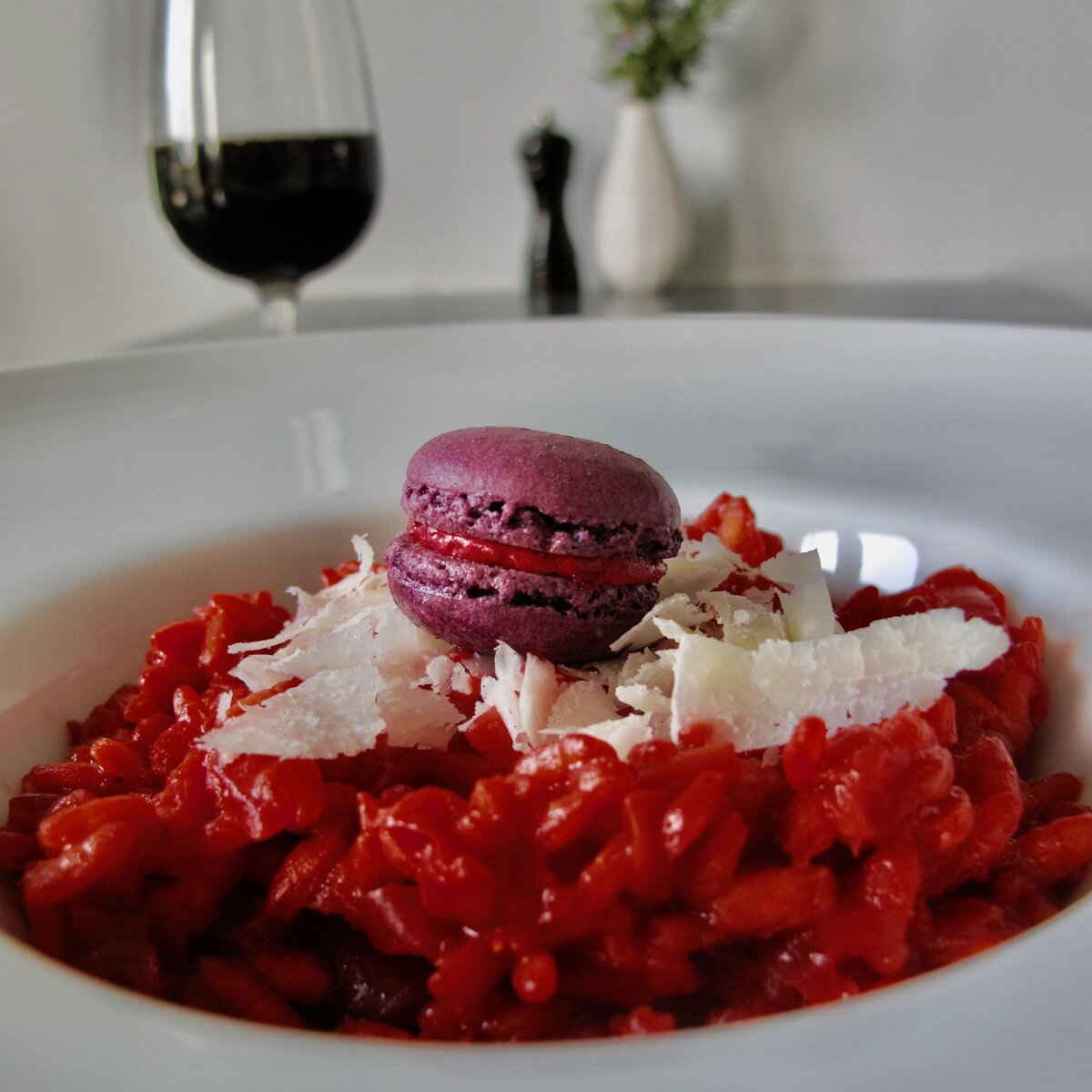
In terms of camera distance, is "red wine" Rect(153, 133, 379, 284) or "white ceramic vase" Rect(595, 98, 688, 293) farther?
"white ceramic vase" Rect(595, 98, 688, 293)

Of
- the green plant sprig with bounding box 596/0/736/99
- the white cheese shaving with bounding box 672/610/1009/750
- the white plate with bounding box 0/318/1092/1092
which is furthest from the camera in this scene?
the green plant sprig with bounding box 596/0/736/99

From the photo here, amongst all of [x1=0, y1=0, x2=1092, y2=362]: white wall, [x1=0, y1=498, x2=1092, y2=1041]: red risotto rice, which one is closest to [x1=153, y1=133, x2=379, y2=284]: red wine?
[x1=0, y1=498, x2=1092, y2=1041]: red risotto rice

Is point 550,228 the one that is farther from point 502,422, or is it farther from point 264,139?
point 502,422

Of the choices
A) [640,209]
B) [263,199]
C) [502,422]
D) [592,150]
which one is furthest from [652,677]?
[592,150]

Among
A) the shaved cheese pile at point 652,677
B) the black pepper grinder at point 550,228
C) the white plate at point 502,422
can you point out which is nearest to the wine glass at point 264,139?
the white plate at point 502,422

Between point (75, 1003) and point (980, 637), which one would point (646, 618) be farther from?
point (75, 1003)

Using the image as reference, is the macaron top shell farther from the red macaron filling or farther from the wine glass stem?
the wine glass stem
